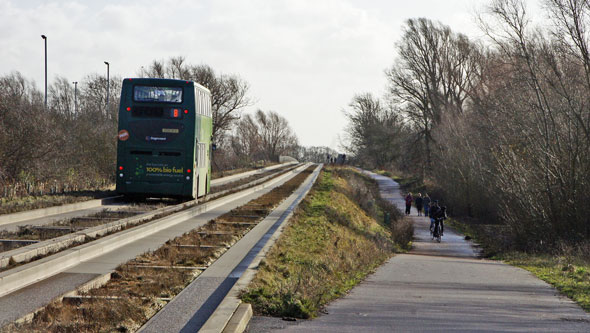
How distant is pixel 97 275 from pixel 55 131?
18.3 m

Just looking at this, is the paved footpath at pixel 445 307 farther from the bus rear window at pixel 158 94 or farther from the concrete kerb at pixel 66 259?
the bus rear window at pixel 158 94

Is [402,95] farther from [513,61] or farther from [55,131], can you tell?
[55,131]

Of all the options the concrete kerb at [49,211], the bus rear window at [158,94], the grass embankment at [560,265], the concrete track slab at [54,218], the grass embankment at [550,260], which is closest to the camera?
the grass embankment at [560,265]

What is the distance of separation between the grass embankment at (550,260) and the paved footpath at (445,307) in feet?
1.31

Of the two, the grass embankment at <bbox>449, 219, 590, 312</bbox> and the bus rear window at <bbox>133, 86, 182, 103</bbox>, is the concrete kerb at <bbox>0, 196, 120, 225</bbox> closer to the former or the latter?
the bus rear window at <bbox>133, 86, 182, 103</bbox>

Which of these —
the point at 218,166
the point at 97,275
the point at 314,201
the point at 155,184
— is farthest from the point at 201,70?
the point at 97,275

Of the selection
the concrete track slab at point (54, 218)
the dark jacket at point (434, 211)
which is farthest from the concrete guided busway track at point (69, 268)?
the dark jacket at point (434, 211)

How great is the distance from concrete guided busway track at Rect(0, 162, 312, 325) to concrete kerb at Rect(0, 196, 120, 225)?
135 inches

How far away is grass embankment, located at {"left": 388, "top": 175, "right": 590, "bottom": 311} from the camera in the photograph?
12266 millimetres

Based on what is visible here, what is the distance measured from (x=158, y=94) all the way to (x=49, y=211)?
5.90m

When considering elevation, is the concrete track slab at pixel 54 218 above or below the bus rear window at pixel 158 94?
below

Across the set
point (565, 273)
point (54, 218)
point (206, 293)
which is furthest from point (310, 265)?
point (54, 218)

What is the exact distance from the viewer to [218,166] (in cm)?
8100

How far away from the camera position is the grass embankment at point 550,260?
40.2 ft
